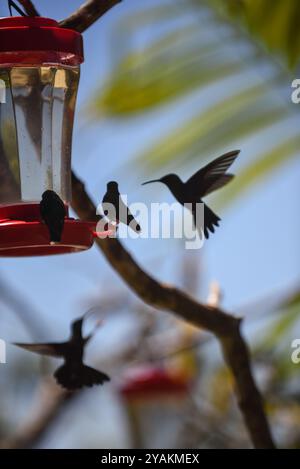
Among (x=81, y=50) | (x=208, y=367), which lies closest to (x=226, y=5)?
(x=81, y=50)

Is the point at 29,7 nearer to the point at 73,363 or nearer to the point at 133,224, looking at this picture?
the point at 133,224

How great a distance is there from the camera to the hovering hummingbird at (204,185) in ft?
5.66

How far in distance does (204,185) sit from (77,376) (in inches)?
14.5

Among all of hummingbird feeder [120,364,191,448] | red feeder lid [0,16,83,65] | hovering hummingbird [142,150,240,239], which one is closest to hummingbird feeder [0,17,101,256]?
red feeder lid [0,16,83,65]

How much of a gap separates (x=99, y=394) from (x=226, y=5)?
210 cm

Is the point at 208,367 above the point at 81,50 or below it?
above

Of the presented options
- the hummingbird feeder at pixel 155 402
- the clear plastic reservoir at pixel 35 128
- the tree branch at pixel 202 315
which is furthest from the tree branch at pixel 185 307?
the hummingbird feeder at pixel 155 402

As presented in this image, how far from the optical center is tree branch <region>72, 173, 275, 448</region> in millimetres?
1813

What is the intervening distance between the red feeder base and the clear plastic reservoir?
0.36 ft

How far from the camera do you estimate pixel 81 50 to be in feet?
5.63

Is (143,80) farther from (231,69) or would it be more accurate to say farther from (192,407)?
(192,407)

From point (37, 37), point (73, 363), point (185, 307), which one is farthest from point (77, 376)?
point (37, 37)

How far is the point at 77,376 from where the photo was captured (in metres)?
1.83
